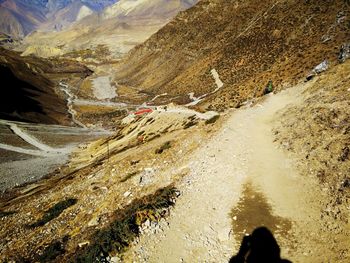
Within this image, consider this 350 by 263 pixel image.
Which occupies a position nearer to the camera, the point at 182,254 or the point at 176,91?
the point at 182,254

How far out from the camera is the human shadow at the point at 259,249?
13.1m

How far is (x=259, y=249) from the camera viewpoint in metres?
13.7

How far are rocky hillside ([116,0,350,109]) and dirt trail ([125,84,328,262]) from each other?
26.9m

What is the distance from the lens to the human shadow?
43.1ft

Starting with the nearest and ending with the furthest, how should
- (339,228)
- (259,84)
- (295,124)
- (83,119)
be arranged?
(339,228) → (295,124) → (259,84) → (83,119)

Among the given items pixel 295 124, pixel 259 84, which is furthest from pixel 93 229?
pixel 259 84

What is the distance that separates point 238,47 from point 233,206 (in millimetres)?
77779

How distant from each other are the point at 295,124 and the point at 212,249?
1389 cm

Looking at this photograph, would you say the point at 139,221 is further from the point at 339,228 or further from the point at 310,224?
the point at 339,228

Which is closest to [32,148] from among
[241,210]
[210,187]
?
[210,187]

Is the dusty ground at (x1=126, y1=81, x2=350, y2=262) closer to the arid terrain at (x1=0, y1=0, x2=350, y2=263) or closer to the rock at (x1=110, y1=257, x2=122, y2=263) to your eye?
the arid terrain at (x1=0, y1=0, x2=350, y2=263)

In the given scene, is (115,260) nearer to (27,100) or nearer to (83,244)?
(83,244)

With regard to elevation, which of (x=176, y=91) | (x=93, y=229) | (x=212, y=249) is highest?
(x=93, y=229)

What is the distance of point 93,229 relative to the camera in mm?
18297
